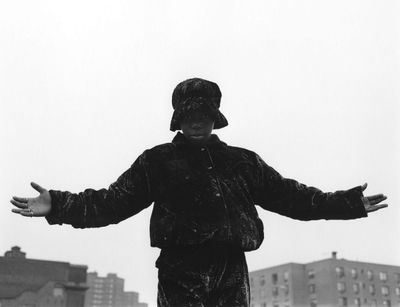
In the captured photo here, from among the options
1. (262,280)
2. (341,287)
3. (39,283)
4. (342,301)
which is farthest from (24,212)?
(262,280)

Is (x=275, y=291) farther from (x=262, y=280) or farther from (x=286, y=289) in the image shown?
(x=262, y=280)

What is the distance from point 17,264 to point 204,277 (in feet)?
154

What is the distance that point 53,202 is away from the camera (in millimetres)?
3871

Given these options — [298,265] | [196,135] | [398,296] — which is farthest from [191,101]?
[398,296]

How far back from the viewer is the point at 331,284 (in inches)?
3275

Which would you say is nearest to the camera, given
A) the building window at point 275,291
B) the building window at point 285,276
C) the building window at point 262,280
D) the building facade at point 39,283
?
the building facade at point 39,283

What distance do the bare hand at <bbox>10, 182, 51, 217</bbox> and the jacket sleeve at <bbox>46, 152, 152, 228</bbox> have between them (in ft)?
0.11

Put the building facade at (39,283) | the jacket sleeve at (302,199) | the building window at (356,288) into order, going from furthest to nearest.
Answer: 1. the building window at (356,288)
2. the building facade at (39,283)
3. the jacket sleeve at (302,199)

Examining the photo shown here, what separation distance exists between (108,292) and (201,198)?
607 ft

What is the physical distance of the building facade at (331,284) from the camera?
275 ft

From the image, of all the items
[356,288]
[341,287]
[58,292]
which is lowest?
[58,292]

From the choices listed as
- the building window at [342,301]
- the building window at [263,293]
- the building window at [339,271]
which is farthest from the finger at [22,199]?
the building window at [263,293]

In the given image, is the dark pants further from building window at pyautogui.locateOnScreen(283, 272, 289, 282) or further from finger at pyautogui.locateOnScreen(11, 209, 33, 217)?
building window at pyautogui.locateOnScreen(283, 272, 289, 282)

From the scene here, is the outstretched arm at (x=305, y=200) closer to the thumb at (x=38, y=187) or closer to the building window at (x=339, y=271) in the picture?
the thumb at (x=38, y=187)
